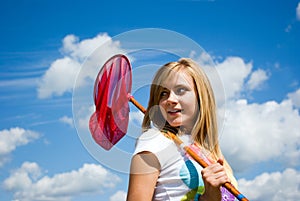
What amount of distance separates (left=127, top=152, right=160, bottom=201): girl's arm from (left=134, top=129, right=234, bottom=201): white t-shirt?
0.17 feet

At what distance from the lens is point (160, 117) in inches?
132

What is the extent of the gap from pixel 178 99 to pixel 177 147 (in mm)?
340

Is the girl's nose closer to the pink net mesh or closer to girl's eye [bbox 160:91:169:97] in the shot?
girl's eye [bbox 160:91:169:97]

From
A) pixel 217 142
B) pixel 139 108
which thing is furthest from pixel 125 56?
pixel 217 142

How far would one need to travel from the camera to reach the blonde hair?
11.0 feet

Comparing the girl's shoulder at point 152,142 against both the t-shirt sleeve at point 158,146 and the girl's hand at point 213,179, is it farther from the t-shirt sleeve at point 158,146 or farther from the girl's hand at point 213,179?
the girl's hand at point 213,179

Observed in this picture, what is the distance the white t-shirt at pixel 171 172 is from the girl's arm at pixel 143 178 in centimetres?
5

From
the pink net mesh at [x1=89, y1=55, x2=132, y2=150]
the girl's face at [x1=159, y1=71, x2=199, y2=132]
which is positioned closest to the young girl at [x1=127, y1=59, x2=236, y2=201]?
the girl's face at [x1=159, y1=71, x2=199, y2=132]

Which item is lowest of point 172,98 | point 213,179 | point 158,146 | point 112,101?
point 213,179

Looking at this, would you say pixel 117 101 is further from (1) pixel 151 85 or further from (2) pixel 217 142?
(2) pixel 217 142

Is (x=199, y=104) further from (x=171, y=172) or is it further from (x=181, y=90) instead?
(x=171, y=172)

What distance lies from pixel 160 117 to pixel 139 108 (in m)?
0.44

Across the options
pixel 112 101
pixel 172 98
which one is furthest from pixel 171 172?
pixel 112 101

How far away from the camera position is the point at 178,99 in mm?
3326
